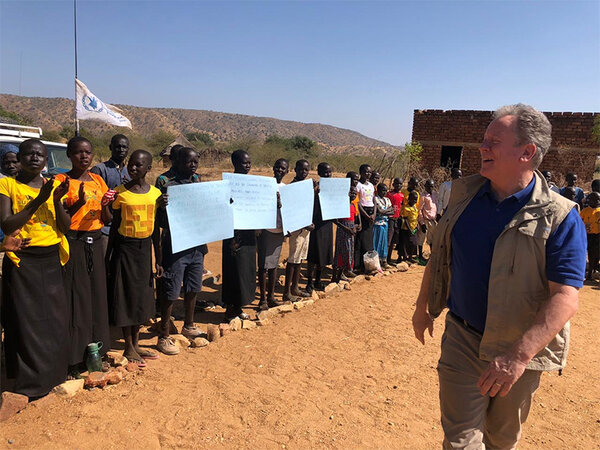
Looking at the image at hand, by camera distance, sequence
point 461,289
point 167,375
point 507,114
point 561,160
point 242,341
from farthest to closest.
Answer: point 561,160 < point 242,341 < point 167,375 < point 461,289 < point 507,114

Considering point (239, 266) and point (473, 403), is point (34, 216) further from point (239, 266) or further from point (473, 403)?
point (473, 403)

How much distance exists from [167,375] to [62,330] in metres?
0.96

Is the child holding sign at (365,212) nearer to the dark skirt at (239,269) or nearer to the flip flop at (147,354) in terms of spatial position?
the dark skirt at (239,269)

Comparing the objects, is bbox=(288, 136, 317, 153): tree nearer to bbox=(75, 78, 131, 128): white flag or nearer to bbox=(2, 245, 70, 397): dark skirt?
bbox=(75, 78, 131, 128): white flag

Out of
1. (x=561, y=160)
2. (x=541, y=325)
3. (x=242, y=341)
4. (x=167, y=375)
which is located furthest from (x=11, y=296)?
(x=561, y=160)

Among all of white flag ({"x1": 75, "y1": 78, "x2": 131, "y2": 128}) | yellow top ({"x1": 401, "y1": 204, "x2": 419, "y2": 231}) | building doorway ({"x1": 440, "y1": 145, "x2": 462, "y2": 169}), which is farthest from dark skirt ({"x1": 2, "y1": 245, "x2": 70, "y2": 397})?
building doorway ({"x1": 440, "y1": 145, "x2": 462, "y2": 169})

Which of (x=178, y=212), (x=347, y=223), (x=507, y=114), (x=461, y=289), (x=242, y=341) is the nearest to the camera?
(x=507, y=114)

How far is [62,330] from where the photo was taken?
11.2 ft

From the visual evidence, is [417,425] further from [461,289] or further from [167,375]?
[167,375]

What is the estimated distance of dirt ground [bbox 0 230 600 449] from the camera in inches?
118

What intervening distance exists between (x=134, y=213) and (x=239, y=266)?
5.38 ft

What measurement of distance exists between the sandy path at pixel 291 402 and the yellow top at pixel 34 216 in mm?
1208

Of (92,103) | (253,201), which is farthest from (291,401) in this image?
(92,103)

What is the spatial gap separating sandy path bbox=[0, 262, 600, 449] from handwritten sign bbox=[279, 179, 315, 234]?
1.40 meters
